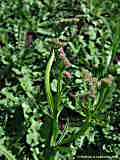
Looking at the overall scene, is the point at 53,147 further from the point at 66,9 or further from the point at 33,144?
the point at 66,9

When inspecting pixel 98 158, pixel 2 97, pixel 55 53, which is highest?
pixel 55 53

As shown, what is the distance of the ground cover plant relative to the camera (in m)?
1.50

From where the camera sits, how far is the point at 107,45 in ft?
6.89

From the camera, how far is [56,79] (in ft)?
5.08

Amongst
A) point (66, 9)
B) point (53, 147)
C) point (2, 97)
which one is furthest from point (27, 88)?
point (66, 9)

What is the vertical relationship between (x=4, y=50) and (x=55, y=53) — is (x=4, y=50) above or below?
below

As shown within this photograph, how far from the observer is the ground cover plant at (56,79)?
1501mm

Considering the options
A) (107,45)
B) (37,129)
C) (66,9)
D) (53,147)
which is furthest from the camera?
(66,9)

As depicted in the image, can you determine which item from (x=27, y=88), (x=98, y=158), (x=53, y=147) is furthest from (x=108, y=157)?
(x=27, y=88)

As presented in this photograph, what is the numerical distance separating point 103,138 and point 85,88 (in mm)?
366

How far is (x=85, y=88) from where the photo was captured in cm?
180

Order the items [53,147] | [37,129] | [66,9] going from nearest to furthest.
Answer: [53,147]
[37,129]
[66,9]

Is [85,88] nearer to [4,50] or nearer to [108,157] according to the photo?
[108,157]

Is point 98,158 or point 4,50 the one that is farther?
point 4,50
